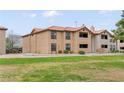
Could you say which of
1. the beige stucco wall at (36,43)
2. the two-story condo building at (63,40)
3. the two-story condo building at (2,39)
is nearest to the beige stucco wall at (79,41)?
the two-story condo building at (63,40)

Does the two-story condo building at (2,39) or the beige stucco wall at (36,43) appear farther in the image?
the beige stucco wall at (36,43)

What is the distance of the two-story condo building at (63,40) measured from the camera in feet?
90.3

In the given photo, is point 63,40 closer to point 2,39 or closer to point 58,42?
point 58,42

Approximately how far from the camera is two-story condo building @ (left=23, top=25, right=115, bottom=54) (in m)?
27.5

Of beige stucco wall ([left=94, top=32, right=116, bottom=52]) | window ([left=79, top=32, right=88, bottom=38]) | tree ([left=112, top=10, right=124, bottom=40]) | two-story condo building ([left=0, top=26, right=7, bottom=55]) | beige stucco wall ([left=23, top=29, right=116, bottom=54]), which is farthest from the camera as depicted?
beige stucco wall ([left=94, top=32, right=116, bottom=52])

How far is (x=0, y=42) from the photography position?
22797 millimetres

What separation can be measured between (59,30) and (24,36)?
15.9ft

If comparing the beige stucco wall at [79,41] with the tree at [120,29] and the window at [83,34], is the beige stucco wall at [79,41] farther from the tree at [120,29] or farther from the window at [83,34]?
the tree at [120,29]

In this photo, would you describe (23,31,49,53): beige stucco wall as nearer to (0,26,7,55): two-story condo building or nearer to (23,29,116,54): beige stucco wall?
(23,29,116,54): beige stucco wall

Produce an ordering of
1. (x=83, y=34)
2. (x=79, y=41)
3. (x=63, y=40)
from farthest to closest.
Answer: (x=83, y=34) < (x=79, y=41) < (x=63, y=40)

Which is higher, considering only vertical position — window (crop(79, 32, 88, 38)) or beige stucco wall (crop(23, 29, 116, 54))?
window (crop(79, 32, 88, 38))

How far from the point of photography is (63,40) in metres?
28.8

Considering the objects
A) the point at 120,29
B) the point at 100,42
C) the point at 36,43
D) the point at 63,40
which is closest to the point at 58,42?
the point at 63,40

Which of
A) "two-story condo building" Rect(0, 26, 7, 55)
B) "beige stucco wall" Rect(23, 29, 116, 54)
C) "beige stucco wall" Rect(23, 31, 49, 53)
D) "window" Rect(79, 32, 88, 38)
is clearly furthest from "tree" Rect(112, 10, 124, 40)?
"two-story condo building" Rect(0, 26, 7, 55)
